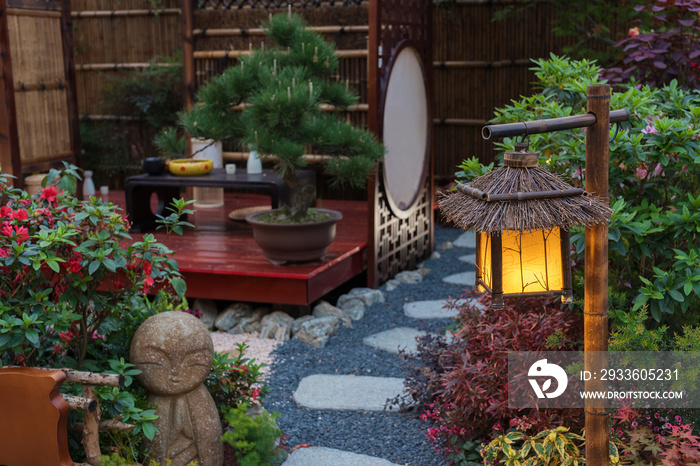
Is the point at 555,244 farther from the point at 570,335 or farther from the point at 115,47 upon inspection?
the point at 115,47

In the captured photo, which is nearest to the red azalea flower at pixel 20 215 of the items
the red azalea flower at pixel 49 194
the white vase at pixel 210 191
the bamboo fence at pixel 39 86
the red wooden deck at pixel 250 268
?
the red azalea flower at pixel 49 194

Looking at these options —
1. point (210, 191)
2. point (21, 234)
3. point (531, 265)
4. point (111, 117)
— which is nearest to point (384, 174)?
point (210, 191)

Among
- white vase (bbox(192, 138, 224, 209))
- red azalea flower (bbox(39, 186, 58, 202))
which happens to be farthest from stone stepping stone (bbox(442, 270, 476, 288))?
red azalea flower (bbox(39, 186, 58, 202))

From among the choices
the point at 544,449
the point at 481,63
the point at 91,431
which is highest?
the point at 481,63

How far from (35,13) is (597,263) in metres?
5.53

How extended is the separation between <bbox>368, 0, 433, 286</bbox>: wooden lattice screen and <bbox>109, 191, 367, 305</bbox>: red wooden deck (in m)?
0.17

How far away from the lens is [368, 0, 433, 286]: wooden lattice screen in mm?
5055

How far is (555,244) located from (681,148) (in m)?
1.02

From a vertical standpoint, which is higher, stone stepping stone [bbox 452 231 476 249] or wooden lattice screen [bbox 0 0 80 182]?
wooden lattice screen [bbox 0 0 80 182]

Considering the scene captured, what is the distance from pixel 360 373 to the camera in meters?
3.96

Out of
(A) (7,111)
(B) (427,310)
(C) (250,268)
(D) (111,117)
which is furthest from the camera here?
(D) (111,117)

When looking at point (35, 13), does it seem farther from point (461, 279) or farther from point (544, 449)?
point (544, 449)

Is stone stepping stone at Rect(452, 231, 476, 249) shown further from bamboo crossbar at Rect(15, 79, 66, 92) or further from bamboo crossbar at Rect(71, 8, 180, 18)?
bamboo crossbar at Rect(71, 8, 180, 18)

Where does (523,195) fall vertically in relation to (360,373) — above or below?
above
